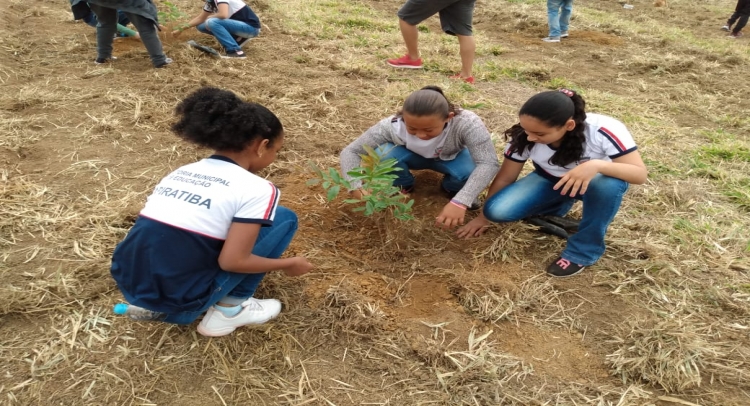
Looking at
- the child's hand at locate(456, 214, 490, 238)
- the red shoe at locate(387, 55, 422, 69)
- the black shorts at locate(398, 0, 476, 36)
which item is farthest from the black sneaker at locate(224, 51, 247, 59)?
the child's hand at locate(456, 214, 490, 238)

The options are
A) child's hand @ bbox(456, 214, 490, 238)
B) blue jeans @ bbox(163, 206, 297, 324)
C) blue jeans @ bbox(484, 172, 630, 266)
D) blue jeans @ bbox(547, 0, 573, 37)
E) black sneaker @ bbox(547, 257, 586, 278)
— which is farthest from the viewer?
blue jeans @ bbox(547, 0, 573, 37)

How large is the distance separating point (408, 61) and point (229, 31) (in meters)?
2.12

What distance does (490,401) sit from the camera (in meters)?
1.73

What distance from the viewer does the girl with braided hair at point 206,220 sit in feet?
5.14

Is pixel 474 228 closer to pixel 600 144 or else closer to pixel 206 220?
pixel 600 144

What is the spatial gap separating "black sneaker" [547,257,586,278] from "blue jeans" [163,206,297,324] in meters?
1.34

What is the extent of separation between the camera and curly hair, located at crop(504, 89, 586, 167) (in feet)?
6.89

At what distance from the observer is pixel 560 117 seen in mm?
2104

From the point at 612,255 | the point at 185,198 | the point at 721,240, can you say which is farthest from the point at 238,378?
the point at 721,240

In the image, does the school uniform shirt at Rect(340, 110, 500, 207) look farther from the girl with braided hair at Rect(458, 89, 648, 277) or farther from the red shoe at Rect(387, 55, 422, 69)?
the red shoe at Rect(387, 55, 422, 69)

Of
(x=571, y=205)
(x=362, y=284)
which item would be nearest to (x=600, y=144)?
(x=571, y=205)

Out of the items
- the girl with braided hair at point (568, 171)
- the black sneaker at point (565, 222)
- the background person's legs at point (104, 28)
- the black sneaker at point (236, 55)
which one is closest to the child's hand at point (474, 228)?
the girl with braided hair at point (568, 171)

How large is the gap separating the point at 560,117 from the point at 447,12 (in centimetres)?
316

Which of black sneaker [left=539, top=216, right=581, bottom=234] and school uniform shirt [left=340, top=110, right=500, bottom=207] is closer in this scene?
school uniform shirt [left=340, top=110, right=500, bottom=207]
